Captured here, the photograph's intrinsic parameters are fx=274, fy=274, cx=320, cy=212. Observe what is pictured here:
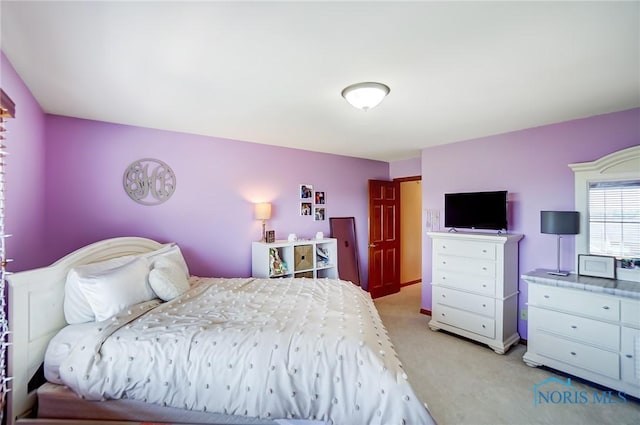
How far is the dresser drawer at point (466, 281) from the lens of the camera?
3.05m


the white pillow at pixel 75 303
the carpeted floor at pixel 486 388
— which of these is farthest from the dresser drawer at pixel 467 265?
the white pillow at pixel 75 303

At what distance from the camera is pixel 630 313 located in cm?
220

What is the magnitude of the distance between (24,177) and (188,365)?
193 cm

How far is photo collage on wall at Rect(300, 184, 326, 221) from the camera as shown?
4152mm

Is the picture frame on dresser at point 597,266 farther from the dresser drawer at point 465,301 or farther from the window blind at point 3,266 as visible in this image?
the window blind at point 3,266

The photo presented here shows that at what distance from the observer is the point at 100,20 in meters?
1.32

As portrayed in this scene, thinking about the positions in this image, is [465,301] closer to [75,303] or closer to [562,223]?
[562,223]

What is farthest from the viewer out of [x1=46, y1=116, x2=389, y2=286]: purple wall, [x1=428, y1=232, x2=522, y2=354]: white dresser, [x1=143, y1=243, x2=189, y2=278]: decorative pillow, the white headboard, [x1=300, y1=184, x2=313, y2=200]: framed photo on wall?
[x1=300, y1=184, x2=313, y2=200]: framed photo on wall

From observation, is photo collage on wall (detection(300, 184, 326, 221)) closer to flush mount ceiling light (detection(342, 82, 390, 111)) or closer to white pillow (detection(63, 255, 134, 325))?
flush mount ceiling light (detection(342, 82, 390, 111))

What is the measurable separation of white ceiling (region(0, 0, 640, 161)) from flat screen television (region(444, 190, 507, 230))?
0.94m

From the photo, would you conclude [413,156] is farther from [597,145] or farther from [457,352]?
[457,352]

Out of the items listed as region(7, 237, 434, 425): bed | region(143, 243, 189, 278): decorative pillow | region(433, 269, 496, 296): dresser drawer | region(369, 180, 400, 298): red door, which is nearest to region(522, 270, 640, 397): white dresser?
region(433, 269, 496, 296): dresser drawer

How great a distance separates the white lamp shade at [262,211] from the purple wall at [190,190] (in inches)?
6.6

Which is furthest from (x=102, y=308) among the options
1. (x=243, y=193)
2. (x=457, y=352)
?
(x=457, y=352)
